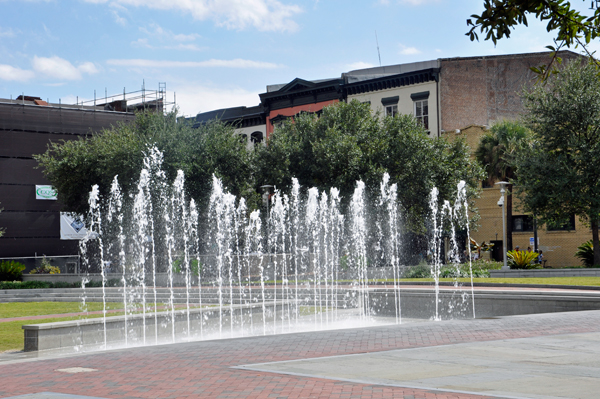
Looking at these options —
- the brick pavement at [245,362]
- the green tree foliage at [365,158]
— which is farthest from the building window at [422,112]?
the brick pavement at [245,362]

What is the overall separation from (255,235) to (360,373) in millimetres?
31956

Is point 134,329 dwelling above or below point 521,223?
below

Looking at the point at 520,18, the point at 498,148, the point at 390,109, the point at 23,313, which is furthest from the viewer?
the point at 390,109

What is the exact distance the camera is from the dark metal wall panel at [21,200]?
45281 millimetres

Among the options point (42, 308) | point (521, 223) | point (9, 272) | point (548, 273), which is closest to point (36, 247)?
point (9, 272)

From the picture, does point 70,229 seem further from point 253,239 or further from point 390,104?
point 390,104

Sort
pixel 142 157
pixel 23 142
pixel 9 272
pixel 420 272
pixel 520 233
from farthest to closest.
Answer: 1. pixel 23 142
2. pixel 520 233
3. pixel 142 157
4. pixel 9 272
5. pixel 420 272

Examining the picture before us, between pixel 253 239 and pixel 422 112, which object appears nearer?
pixel 253 239

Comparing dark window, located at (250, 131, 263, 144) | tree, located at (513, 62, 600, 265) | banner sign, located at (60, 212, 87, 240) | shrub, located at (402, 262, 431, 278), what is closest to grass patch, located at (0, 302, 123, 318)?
shrub, located at (402, 262, 431, 278)

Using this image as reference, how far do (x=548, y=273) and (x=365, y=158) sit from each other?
12.1 meters

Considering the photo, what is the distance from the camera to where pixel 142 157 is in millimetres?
33750

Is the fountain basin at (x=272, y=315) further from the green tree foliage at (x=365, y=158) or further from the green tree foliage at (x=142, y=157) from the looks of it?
the green tree foliage at (x=142, y=157)

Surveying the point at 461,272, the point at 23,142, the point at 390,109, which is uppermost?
the point at 390,109

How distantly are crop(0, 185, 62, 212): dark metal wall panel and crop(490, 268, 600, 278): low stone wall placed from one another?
107 feet
